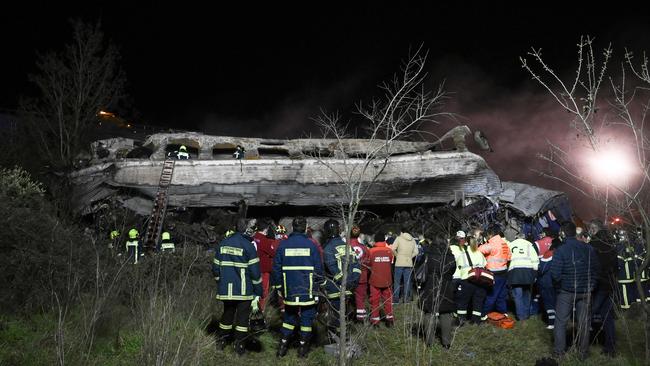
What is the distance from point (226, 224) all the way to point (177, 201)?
5.41 feet

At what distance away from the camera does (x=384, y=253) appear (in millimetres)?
7406

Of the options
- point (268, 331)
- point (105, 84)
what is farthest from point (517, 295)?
point (105, 84)

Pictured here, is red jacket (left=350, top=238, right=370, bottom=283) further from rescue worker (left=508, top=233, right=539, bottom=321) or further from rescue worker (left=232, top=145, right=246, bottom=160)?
rescue worker (left=232, top=145, right=246, bottom=160)

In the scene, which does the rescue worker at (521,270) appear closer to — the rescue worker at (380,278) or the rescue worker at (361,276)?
the rescue worker at (380,278)

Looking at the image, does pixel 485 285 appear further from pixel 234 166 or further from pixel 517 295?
pixel 234 166

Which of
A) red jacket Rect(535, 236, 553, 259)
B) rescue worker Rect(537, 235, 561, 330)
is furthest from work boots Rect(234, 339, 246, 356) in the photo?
red jacket Rect(535, 236, 553, 259)

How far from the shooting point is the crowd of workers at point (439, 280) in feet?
18.9

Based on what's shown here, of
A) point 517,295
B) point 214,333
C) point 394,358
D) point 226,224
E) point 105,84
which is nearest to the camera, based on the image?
point 394,358

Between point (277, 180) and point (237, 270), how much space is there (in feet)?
29.3

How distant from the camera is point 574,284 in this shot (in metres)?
5.66

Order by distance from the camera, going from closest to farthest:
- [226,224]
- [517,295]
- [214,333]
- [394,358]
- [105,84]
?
1. [394,358]
2. [214,333]
3. [517,295]
4. [226,224]
5. [105,84]

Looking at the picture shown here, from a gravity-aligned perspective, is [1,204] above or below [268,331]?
above

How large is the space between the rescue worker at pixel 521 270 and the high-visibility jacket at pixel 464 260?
2.89 ft

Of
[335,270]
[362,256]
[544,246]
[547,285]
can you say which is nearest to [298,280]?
[335,270]
